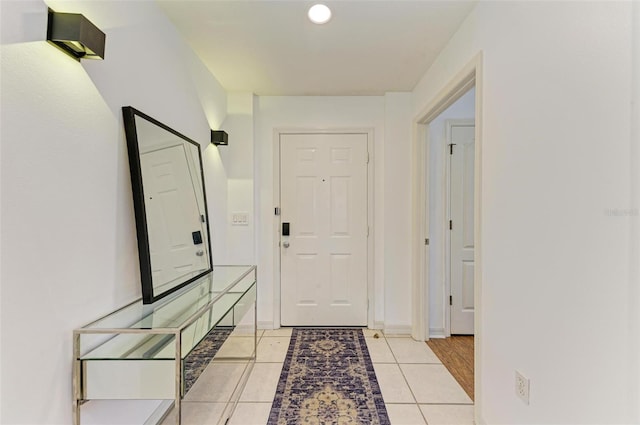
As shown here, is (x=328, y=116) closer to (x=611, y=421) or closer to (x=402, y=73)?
(x=402, y=73)

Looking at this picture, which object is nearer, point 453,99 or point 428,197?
point 453,99

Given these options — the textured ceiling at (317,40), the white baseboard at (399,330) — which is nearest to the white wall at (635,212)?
the textured ceiling at (317,40)

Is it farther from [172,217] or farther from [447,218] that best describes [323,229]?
[172,217]

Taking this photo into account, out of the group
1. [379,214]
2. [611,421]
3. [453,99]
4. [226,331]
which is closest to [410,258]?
[379,214]

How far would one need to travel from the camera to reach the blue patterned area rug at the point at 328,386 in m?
1.90

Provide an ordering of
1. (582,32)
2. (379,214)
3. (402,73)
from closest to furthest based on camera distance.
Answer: (582,32) → (402,73) → (379,214)

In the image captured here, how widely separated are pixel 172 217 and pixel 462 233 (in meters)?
2.63

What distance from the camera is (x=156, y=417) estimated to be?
171 centimetres

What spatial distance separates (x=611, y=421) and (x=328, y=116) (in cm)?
297

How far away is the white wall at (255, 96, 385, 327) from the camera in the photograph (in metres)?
3.31

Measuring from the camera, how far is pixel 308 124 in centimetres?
331

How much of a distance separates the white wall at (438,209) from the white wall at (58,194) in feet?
8.31

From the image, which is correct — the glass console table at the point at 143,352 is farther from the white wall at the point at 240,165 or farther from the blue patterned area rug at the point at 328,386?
the white wall at the point at 240,165

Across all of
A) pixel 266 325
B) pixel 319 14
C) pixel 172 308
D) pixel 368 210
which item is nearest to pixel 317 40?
pixel 319 14
